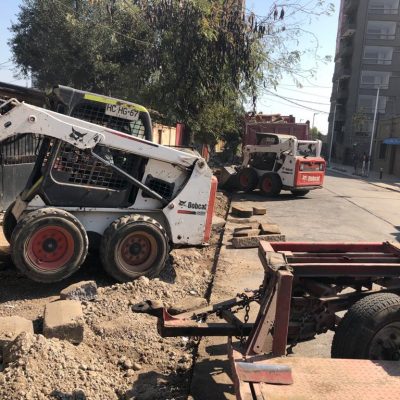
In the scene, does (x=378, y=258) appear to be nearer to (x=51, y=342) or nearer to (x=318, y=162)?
(x=51, y=342)

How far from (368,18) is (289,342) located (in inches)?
2524

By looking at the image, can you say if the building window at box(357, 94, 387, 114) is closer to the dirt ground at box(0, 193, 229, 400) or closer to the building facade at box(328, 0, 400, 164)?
the building facade at box(328, 0, 400, 164)

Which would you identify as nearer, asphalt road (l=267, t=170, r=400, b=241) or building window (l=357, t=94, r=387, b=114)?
asphalt road (l=267, t=170, r=400, b=241)

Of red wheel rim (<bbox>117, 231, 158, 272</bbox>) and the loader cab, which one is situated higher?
the loader cab

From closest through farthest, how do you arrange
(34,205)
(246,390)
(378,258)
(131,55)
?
(246,390), (378,258), (34,205), (131,55)

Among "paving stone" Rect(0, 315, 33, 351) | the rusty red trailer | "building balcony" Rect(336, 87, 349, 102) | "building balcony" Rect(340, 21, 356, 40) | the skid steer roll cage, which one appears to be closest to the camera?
the rusty red trailer

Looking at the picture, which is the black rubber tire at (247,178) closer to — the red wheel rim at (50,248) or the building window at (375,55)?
the red wheel rim at (50,248)

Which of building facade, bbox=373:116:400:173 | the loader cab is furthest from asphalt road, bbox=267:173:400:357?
building facade, bbox=373:116:400:173

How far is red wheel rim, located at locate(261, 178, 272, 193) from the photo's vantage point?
17453 millimetres

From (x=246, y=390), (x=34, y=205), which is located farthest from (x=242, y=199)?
(x=246, y=390)

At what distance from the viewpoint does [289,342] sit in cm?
377

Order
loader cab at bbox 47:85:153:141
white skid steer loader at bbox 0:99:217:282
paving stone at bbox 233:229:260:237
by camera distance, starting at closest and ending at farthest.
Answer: white skid steer loader at bbox 0:99:217:282, loader cab at bbox 47:85:153:141, paving stone at bbox 233:229:260:237

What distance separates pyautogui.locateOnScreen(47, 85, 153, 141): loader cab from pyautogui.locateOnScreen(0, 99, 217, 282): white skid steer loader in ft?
1.65

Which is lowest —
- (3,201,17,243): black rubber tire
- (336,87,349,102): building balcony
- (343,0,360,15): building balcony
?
(3,201,17,243): black rubber tire
